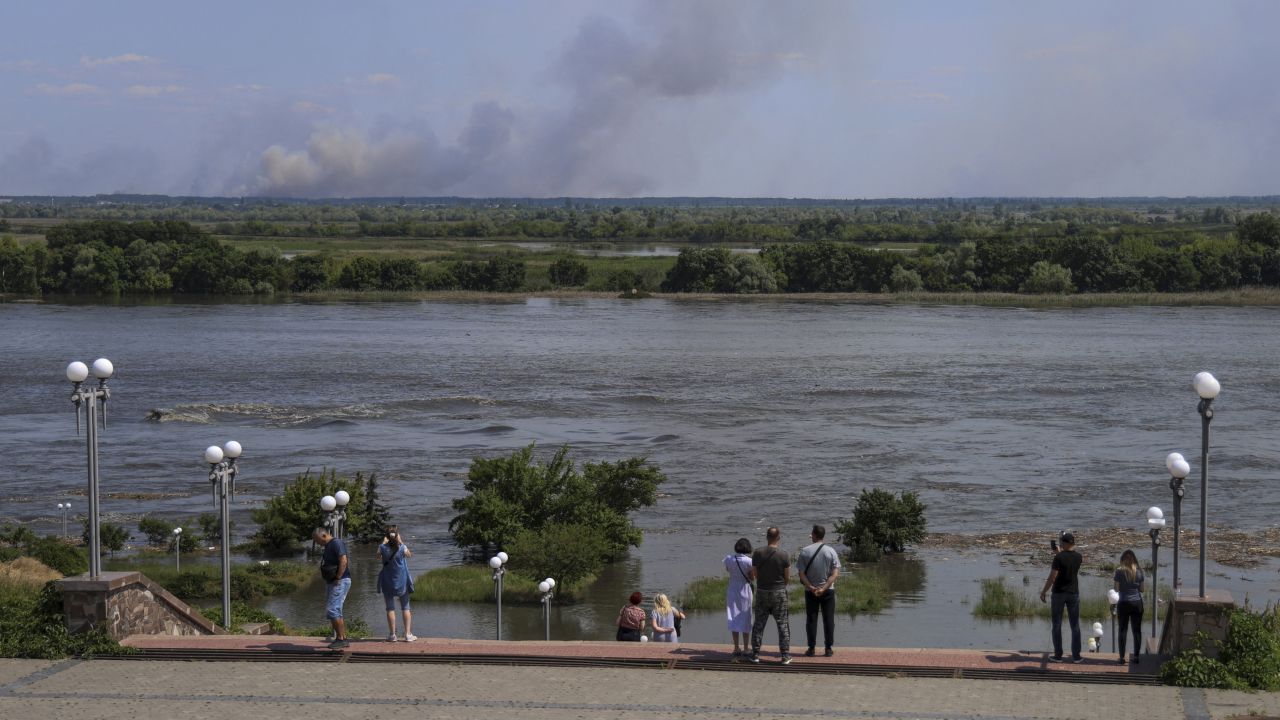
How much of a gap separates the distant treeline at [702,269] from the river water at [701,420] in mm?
17498

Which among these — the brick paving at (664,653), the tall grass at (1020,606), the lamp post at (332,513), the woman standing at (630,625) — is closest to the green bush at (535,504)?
the tall grass at (1020,606)

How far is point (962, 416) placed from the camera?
1970 inches

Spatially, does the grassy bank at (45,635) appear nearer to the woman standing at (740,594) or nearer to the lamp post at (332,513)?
the lamp post at (332,513)

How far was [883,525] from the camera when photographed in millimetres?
30328

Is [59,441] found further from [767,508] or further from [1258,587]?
[1258,587]

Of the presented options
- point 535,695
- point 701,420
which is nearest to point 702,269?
point 701,420

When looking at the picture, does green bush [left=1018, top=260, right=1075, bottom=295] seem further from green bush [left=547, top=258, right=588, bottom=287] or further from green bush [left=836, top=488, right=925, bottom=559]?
green bush [left=836, top=488, right=925, bottom=559]

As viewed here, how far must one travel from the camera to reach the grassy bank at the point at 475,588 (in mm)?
26312

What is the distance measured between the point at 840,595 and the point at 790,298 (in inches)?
3196

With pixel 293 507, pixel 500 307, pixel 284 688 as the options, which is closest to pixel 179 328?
pixel 500 307

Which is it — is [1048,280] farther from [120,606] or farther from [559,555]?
[120,606]

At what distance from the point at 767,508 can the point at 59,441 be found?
22823mm

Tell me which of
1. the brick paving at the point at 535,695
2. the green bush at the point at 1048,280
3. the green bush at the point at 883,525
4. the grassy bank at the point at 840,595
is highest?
the green bush at the point at 1048,280

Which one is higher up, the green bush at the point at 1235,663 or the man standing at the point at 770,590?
the man standing at the point at 770,590
